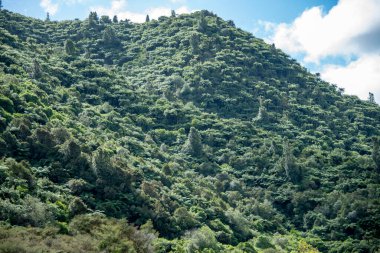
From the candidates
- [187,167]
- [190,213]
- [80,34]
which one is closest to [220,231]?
[190,213]

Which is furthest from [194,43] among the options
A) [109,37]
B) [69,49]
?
[69,49]

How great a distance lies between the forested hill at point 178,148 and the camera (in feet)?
172

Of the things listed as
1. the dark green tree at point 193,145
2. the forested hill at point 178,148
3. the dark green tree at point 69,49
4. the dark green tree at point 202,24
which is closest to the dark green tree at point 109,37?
the forested hill at point 178,148

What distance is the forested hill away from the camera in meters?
52.4

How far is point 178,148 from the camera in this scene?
109 metres

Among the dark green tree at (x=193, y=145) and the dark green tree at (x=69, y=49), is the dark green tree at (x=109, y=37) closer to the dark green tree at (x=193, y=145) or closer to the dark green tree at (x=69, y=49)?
the dark green tree at (x=69, y=49)

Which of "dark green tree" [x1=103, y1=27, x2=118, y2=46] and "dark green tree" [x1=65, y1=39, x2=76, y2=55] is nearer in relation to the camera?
"dark green tree" [x1=65, y1=39, x2=76, y2=55]

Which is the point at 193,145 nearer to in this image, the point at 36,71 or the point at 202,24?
the point at 36,71

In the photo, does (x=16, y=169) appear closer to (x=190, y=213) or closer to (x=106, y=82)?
(x=190, y=213)

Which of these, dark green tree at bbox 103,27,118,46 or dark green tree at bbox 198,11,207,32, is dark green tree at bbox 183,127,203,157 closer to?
dark green tree at bbox 198,11,207,32

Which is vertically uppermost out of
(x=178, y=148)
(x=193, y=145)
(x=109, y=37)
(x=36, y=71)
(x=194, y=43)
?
(x=109, y=37)

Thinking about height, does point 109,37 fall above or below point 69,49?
above

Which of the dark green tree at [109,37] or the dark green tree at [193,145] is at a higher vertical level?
the dark green tree at [109,37]

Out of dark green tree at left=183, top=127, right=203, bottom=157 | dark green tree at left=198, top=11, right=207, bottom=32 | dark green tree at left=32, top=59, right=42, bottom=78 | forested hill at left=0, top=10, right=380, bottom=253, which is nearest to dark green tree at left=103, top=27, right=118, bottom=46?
forested hill at left=0, top=10, right=380, bottom=253
